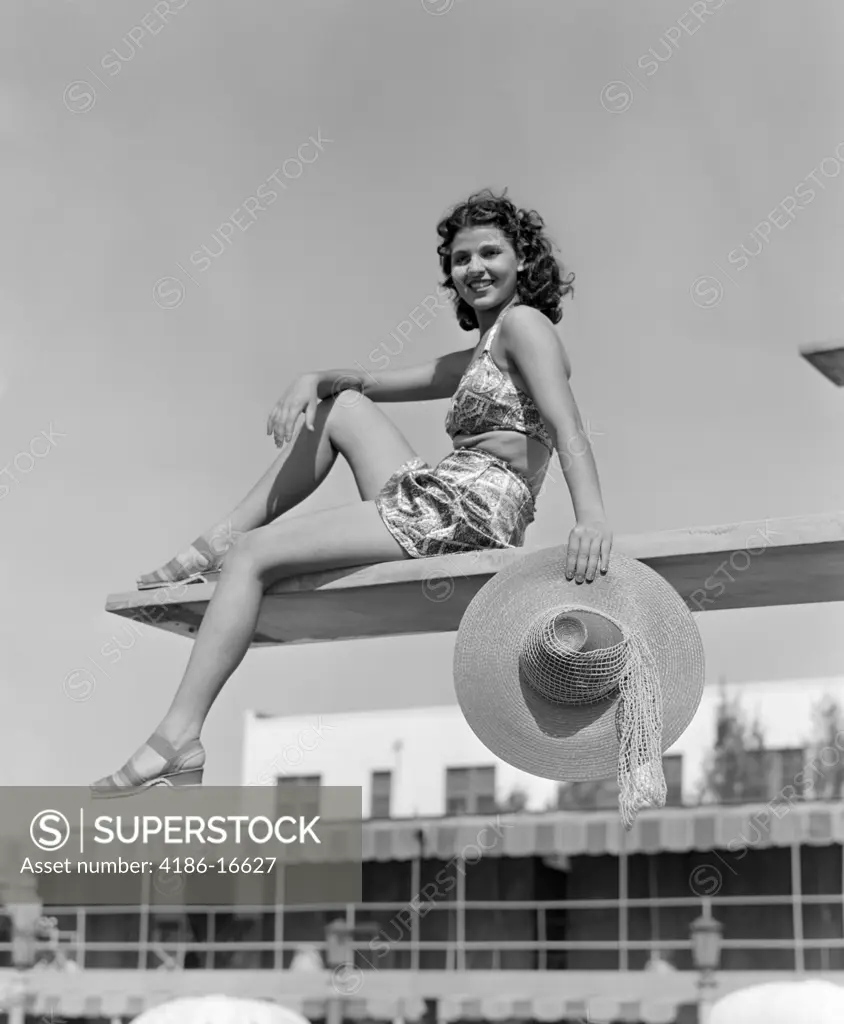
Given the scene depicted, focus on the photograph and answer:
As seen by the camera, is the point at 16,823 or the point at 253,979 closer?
the point at 16,823

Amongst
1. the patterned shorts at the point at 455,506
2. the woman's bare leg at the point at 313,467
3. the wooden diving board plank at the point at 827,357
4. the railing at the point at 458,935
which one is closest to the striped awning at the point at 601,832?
the railing at the point at 458,935

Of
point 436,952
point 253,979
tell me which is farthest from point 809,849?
point 253,979

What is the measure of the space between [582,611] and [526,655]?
0.14m

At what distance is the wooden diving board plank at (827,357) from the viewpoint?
341 centimetres

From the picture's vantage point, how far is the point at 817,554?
286 centimetres

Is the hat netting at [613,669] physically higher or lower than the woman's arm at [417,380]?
lower

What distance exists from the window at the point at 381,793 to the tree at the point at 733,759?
5.19m

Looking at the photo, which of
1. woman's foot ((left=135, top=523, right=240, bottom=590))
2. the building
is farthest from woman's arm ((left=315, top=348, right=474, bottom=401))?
the building

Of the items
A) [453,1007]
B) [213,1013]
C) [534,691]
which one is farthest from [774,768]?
[534,691]

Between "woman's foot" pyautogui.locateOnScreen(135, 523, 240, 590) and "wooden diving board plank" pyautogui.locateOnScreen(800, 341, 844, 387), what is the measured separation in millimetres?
1366

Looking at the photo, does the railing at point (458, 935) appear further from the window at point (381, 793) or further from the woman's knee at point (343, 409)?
the woman's knee at point (343, 409)

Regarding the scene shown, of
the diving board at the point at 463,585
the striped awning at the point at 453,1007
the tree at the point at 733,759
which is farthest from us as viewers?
the tree at the point at 733,759

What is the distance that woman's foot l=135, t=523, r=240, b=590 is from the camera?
3336 millimetres

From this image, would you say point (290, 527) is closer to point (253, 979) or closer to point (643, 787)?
point (643, 787)
